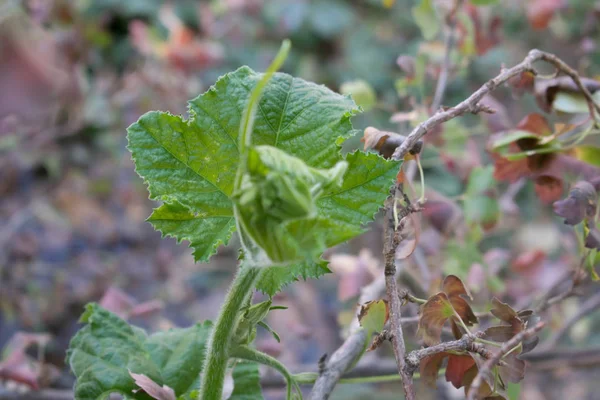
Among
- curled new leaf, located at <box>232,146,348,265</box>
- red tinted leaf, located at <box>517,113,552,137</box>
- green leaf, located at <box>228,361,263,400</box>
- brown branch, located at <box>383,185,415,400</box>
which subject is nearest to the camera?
curled new leaf, located at <box>232,146,348,265</box>

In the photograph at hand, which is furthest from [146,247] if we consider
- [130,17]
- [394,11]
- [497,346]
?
[497,346]

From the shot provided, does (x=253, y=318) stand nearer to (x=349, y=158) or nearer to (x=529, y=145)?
(x=349, y=158)

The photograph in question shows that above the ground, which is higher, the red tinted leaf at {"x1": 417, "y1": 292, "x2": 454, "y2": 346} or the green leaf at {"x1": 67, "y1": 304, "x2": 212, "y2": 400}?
the green leaf at {"x1": 67, "y1": 304, "x2": 212, "y2": 400}

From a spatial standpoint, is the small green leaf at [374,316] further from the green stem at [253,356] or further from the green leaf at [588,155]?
the green leaf at [588,155]

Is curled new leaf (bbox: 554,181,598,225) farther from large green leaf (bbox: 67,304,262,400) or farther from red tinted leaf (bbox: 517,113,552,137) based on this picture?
large green leaf (bbox: 67,304,262,400)

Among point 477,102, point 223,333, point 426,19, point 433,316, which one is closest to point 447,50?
point 426,19

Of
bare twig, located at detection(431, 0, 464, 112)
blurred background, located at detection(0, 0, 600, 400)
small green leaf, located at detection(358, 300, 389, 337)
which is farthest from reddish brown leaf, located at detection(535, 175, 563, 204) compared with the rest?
small green leaf, located at detection(358, 300, 389, 337)

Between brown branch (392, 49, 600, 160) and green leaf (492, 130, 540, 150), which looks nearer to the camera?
brown branch (392, 49, 600, 160)

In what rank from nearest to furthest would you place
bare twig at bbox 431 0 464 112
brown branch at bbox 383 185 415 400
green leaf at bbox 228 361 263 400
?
brown branch at bbox 383 185 415 400 → green leaf at bbox 228 361 263 400 → bare twig at bbox 431 0 464 112
